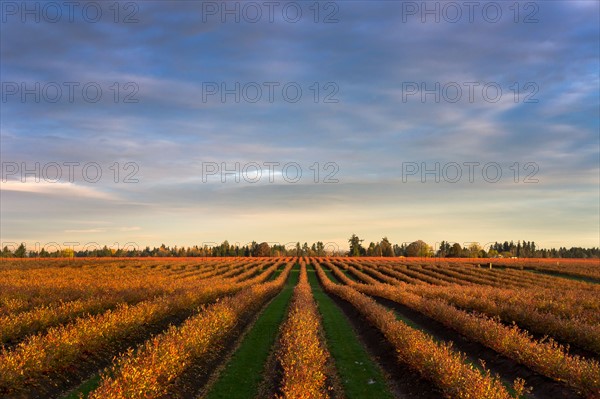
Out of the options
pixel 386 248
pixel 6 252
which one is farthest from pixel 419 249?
pixel 6 252

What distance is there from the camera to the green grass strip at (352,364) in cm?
1253

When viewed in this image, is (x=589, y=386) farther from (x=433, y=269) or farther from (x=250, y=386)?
(x=433, y=269)

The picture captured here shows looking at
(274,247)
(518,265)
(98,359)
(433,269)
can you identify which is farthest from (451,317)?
(274,247)

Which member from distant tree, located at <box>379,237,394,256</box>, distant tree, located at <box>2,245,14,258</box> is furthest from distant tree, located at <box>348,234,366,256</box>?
distant tree, located at <box>2,245,14,258</box>

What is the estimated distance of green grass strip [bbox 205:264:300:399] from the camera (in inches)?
486

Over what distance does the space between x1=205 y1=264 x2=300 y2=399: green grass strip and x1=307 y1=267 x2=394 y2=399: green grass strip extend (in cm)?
269

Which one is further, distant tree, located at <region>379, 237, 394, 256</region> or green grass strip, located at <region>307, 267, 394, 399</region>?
distant tree, located at <region>379, 237, 394, 256</region>

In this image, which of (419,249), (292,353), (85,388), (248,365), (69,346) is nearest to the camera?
(85,388)

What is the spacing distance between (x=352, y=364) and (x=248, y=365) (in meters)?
3.75

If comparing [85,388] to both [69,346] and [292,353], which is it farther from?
[292,353]

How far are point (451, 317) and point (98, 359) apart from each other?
15.0 metres

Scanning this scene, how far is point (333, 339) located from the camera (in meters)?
19.4

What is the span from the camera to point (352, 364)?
15305mm

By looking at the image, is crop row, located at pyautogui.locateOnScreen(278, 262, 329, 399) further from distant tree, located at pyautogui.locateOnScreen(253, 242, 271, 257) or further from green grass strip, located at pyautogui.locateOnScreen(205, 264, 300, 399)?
distant tree, located at pyautogui.locateOnScreen(253, 242, 271, 257)
